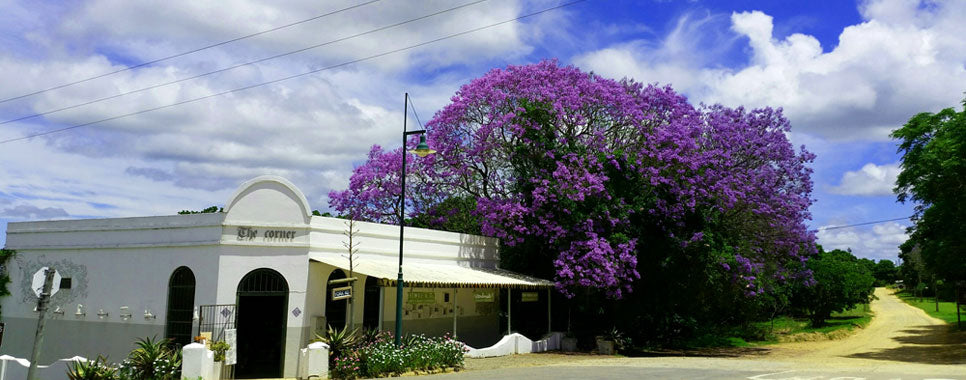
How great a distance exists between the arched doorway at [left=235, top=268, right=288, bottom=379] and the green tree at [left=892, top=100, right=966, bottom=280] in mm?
21503

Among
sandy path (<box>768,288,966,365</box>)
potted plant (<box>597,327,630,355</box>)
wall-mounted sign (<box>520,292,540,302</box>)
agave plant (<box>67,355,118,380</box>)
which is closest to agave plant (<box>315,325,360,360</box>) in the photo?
agave plant (<box>67,355,118,380</box>)

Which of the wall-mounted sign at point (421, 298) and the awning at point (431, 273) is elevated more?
the awning at point (431, 273)

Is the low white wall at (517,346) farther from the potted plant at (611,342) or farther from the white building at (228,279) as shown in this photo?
the white building at (228,279)

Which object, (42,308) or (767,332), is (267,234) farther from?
(767,332)

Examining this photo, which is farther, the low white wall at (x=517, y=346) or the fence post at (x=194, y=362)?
the low white wall at (x=517, y=346)

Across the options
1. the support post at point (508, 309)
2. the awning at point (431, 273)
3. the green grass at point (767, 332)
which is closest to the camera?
the awning at point (431, 273)

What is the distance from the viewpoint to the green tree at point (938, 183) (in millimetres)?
23559

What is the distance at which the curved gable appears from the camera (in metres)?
18.0

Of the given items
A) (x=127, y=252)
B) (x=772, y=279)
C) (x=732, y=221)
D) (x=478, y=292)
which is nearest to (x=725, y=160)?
(x=732, y=221)

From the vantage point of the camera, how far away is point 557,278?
24375mm

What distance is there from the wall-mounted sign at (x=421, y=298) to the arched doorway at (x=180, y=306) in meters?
6.31

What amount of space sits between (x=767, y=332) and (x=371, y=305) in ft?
77.4

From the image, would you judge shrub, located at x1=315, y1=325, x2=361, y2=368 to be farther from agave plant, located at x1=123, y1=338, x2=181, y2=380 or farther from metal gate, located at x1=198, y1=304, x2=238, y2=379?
agave plant, located at x1=123, y1=338, x2=181, y2=380

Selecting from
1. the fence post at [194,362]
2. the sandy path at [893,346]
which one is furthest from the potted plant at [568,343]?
the fence post at [194,362]
